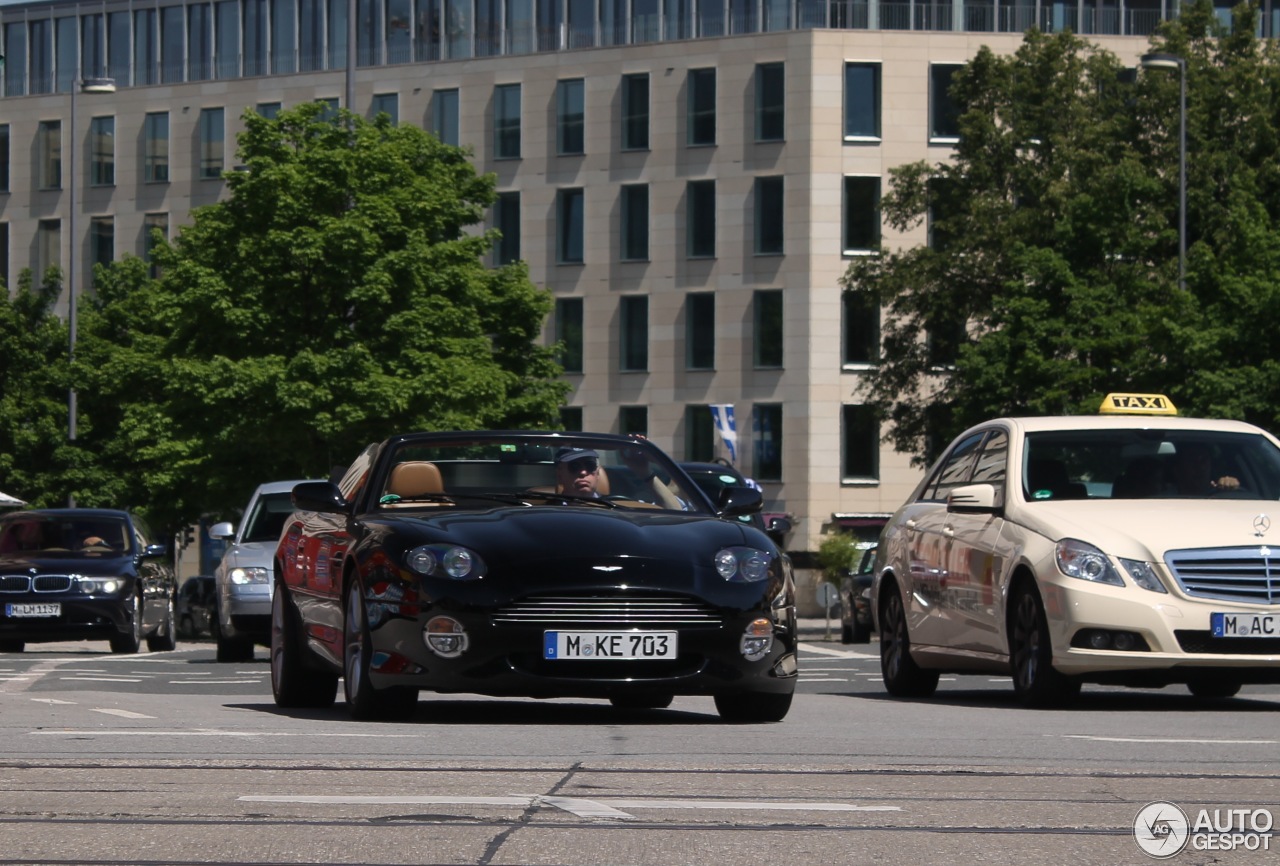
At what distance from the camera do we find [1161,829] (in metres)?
7.60

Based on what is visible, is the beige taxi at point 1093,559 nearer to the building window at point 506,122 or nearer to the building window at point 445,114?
the building window at point 506,122

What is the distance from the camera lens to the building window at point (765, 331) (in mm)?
78312

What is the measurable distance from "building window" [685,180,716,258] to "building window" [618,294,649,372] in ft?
7.68

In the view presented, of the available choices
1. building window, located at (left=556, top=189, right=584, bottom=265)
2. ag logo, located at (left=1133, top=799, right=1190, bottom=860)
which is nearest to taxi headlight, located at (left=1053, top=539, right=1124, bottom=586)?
ag logo, located at (left=1133, top=799, right=1190, bottom=860)

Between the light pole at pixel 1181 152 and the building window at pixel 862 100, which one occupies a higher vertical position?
the building window at pixel 862 100

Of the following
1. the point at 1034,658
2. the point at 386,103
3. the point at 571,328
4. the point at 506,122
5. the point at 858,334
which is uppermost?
the point at 386,103

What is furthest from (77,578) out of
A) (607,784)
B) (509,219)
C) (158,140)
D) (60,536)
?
(158,140)

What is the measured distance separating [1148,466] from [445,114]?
2750 inches

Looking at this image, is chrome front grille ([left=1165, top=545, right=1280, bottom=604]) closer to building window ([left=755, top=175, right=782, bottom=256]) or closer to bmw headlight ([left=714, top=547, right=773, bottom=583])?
bmw headlight ([left=714, top=547, right=773, bottom=583])

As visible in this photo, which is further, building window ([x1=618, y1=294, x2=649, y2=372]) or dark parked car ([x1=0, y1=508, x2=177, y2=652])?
building window ([x1=618, y1=294, x2=649, y2=372])

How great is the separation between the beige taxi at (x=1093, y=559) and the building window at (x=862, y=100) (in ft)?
203

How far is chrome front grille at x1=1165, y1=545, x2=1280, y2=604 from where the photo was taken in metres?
13.8

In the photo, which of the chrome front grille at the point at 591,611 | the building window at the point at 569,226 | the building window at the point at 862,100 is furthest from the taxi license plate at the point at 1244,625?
the building window at the point at 569,226

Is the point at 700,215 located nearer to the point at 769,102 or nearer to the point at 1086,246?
the point at 769,102
